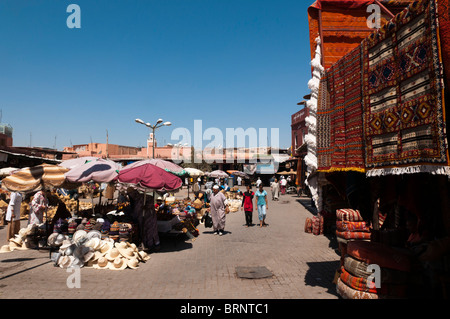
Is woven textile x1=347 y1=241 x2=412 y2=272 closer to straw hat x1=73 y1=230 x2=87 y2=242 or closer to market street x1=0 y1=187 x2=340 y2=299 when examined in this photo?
market street x1=0 y1=187 x2=340 y2=299

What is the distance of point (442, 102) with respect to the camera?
2623 millimetres

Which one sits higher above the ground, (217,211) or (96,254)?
(217,211)

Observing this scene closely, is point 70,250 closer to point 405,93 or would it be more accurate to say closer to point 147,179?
point 147,179

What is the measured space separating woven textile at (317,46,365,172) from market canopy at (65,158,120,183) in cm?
606

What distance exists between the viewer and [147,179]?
25.4ft

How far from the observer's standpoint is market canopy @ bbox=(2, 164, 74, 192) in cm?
733

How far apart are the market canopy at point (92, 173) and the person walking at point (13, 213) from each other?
88.6 inches

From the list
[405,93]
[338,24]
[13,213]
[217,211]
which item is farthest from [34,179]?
[405,93]

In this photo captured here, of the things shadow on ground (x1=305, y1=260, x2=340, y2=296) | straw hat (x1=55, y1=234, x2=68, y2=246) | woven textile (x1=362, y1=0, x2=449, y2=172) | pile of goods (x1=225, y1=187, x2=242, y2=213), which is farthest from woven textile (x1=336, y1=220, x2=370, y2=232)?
pile of goods (x1=225, y1=187, x2=242, y2=213)

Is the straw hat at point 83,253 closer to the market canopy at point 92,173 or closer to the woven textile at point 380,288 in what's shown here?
the market canopy at point 92,173

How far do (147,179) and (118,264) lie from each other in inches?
86.6

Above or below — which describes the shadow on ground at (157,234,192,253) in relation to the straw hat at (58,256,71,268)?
below
